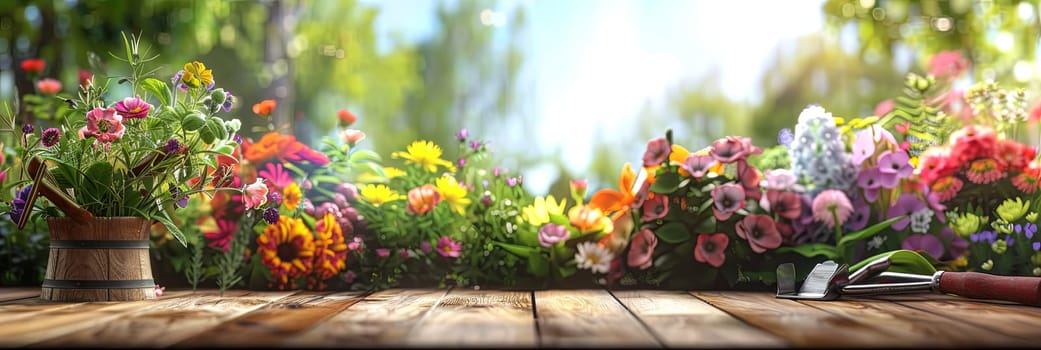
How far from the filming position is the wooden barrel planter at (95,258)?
1.90 m

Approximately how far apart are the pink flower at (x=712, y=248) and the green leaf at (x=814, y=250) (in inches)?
4.9

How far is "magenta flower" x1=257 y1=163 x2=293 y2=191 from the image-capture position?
2.31 meters

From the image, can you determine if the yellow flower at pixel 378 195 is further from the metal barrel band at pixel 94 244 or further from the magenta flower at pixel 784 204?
the magenta flower at pixel 784 204

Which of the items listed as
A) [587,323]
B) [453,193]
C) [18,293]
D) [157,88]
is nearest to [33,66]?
[18,293]

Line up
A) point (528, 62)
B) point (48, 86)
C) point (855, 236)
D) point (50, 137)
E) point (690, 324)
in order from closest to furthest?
point (690, 324) < point (50, 137) < point (855, 236) < point (48, 86) < point (528, 62)

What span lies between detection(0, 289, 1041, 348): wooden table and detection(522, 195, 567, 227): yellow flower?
272mm

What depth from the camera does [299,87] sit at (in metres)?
2.96

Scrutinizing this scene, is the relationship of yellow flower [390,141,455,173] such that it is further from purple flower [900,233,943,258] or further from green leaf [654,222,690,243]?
purple flower [900,233,943,258]

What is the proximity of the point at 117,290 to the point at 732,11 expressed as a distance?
1.72 meters

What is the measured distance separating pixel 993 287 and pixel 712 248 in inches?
23.6

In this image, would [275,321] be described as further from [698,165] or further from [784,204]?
[784,204]

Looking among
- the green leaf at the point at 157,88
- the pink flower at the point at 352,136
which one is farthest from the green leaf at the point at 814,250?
the green leaf at the point at 157,88

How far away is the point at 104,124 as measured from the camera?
1810 millimetres

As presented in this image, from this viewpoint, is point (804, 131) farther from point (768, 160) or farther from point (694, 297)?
point (694, 297)
